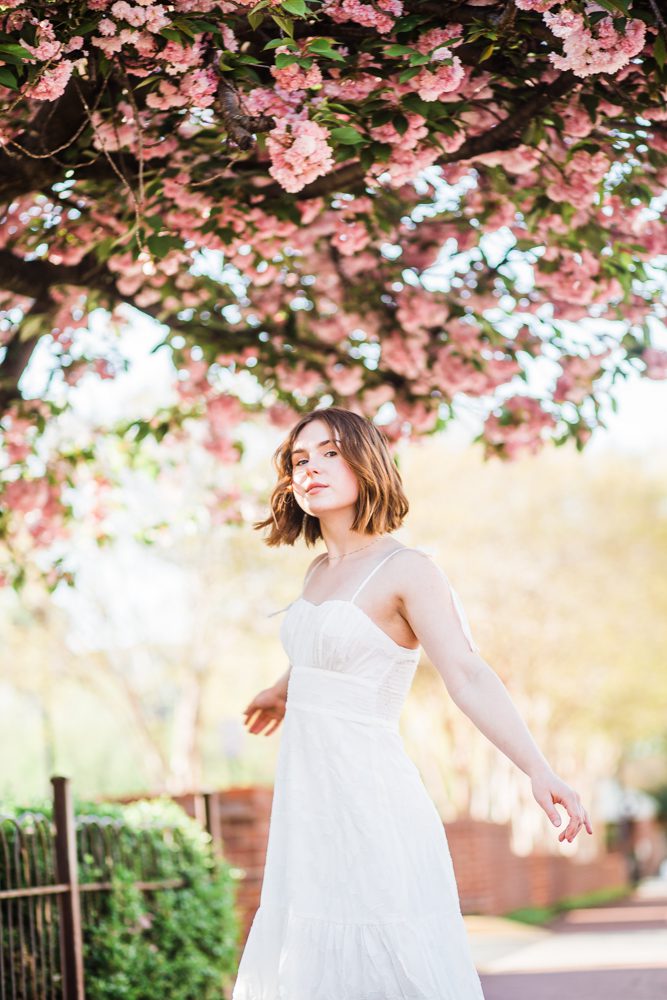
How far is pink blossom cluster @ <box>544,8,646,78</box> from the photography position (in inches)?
171

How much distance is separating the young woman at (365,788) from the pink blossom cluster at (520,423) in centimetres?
368

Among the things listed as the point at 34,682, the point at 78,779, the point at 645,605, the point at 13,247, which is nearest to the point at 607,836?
the point at 78,779

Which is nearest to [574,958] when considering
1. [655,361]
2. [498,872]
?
[498,872]

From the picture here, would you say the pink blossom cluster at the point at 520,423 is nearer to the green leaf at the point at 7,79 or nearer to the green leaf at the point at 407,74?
the green leaf at the point at 407,74

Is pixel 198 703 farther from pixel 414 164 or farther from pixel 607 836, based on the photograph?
pixel 607 836

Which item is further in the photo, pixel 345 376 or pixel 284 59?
pixel 345 376

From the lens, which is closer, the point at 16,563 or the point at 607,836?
the point at 16,563

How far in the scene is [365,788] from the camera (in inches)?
135

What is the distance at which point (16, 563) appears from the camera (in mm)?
8336

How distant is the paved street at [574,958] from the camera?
9766 millimetres

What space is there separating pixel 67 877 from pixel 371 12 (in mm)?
4181

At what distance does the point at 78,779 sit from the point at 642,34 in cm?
3701

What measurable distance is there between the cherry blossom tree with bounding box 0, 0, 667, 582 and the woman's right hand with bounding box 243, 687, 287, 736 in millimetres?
1834

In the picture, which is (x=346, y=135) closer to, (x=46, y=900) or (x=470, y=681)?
(x=470, y=681)
